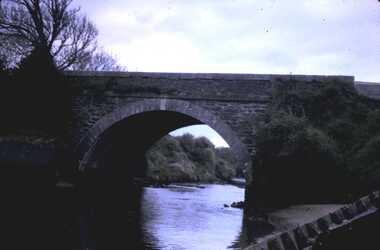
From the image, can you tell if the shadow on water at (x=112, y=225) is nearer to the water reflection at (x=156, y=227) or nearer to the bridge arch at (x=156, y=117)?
the water reflection at (x=156, y=227)

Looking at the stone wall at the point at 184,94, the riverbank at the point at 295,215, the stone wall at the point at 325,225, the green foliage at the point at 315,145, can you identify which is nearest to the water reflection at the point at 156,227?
the riverbank at the point at 295,215

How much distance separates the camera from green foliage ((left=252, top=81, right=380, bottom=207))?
15555 mm

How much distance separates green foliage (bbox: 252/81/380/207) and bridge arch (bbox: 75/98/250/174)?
1.20 metres

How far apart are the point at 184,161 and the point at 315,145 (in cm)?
2958

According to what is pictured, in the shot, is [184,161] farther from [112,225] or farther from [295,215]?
[112,225]

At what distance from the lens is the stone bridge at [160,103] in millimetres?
18453

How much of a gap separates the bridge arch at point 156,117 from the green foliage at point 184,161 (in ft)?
43.2

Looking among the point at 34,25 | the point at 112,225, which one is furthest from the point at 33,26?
the point at 112,225

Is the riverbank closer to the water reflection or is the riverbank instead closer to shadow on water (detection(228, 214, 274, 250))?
shadow on water (detection(228, 214, 274, 250))

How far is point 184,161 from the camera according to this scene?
44562 millimetres

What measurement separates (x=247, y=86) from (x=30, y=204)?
9720 mm

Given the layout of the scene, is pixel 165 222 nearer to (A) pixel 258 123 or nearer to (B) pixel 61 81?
(A) pixel 258 123

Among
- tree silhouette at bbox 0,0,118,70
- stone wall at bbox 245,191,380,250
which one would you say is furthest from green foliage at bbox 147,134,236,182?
stone wall at bbox 245,191,380,250

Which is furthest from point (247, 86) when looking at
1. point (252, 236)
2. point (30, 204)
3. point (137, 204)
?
point (30, 204)
